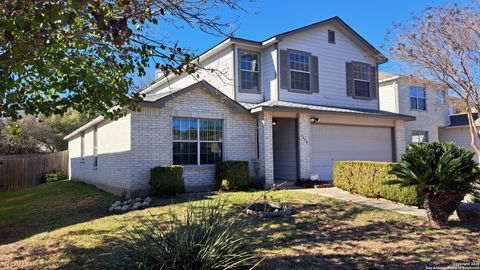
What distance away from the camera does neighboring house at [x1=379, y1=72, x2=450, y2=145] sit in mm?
22156

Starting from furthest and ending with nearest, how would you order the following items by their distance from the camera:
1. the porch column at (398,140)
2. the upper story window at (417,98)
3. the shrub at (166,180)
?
the upper story window at (417,98) < the porch column at (398,140) < the shrub at (166,180)

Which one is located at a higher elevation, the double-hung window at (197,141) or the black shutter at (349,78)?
the black shutter at (349,78)

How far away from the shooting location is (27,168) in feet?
73.0

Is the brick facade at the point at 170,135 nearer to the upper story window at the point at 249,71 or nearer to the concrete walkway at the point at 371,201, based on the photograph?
the upper story window at the point at 249,71

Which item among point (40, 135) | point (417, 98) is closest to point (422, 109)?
point (417, 98)

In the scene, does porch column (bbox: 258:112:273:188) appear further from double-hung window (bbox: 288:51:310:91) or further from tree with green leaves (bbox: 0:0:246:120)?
tree with green leaves (bbox: 0:0:246:120)

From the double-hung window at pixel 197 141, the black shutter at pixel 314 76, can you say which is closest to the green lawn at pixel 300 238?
the double-hung window at pixel 197 141

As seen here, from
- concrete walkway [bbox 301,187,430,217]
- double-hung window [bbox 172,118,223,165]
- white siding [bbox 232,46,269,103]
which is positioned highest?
white siding [bbox 232,46,269,103]

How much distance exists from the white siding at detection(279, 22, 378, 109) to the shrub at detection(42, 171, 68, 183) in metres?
16.5

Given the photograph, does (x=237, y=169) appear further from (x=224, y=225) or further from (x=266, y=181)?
(x=224, y=225)

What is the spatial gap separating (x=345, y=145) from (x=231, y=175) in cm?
684

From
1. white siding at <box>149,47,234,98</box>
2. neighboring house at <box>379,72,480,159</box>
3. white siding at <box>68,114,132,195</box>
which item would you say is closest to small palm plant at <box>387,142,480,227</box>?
white siding at <box>149,47,234,98</box>

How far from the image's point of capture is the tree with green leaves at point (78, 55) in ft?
14.0

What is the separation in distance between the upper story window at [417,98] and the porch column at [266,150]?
13.3 meters
